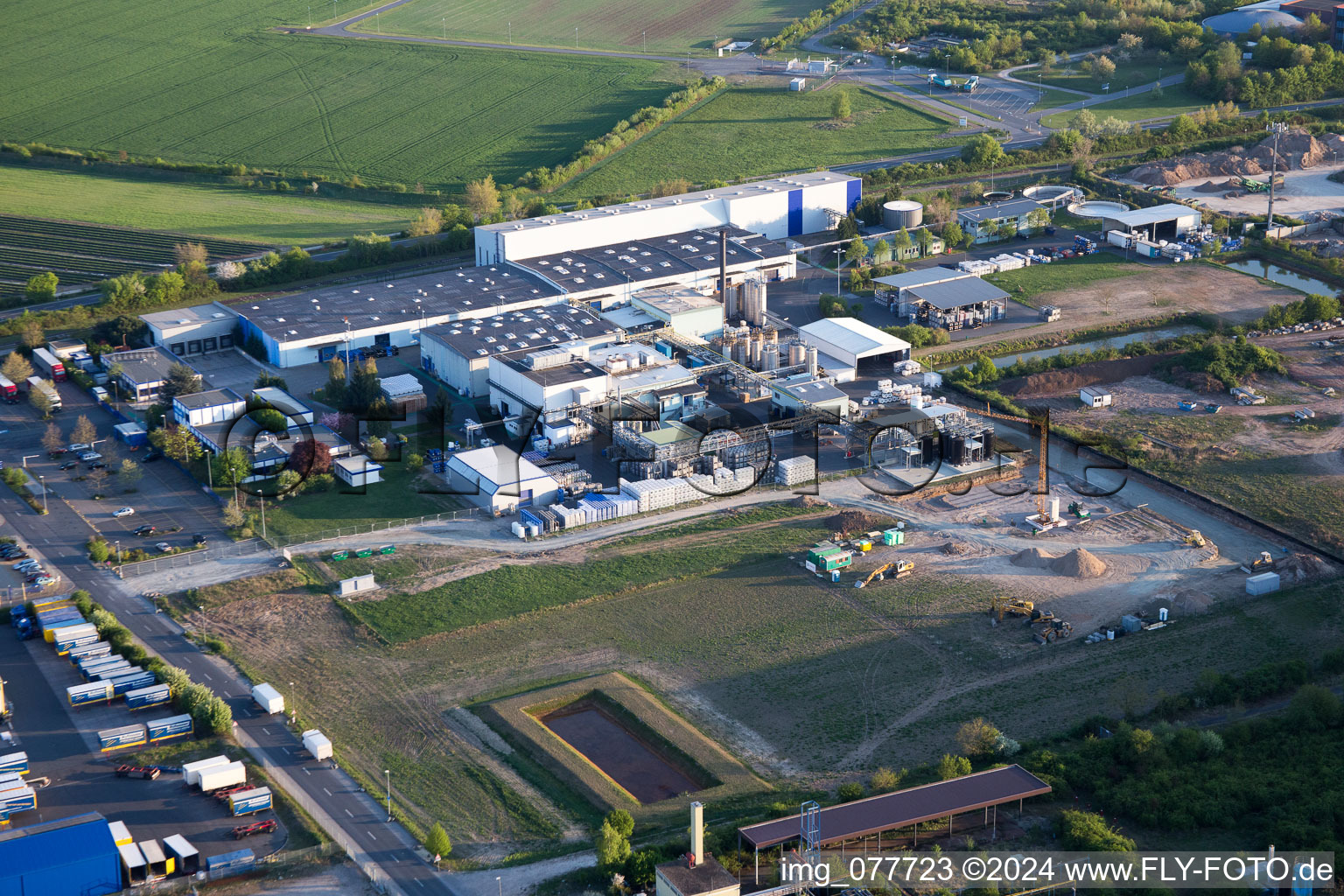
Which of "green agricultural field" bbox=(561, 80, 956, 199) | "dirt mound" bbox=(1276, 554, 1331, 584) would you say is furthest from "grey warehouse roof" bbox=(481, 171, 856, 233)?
"dirt mound" bbox=(1276, 554, 1331, 584)

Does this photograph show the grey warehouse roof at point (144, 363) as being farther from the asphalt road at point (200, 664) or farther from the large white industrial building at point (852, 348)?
the large white industrial building at point (852, 348)

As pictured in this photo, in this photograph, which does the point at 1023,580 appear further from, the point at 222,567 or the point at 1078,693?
the point at 222,567

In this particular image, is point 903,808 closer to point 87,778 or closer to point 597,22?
point 87,778

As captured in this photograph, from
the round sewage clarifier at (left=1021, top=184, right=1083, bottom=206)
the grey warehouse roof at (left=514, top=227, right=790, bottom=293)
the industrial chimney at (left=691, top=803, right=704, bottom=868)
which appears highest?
the grey warehouse roof at (left=514, top=227, right=790, bottom=293)

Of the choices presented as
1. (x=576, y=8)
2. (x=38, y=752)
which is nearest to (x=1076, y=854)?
(x=38, y=752)

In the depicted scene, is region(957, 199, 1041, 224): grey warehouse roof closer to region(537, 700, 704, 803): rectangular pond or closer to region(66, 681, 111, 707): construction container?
region(537, 700, 704, 803): rectangular pond

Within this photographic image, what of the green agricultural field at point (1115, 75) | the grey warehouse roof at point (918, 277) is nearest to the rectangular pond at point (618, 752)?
the grey warehouse roof at point (918, 277)

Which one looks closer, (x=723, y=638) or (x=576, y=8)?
(x=723, y=638)
